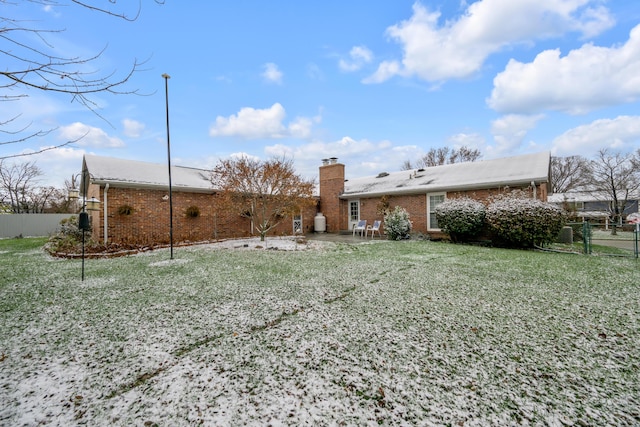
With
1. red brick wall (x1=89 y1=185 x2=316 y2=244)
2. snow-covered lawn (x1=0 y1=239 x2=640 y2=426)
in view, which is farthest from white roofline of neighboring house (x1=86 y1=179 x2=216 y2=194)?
snow-covered lawn (x1=0 y1=239 x2=640 y2=426)

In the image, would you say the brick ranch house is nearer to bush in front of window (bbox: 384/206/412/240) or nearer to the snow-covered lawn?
bush in front of window (bbox: 384/206/412/240)

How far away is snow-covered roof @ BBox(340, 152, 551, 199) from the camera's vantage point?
10.9 m

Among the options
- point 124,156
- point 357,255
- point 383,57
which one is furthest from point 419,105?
point 124,156

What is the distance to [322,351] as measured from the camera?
258cm

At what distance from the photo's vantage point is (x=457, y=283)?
4.88m

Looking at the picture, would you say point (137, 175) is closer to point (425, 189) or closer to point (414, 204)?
point (414, 204)

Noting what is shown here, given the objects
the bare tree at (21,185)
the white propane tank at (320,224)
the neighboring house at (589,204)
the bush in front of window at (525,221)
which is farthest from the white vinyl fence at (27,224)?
the neighboring house at (589,204)

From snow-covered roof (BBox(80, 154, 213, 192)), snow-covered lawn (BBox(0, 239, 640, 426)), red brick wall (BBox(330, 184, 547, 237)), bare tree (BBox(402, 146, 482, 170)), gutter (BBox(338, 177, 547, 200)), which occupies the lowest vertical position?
snow-covered lawn (BBox(0, 239, 640, 426))

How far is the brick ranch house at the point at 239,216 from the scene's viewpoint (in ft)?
33.5

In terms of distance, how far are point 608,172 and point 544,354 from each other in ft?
71.8

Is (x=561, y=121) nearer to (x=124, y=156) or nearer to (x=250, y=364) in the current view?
(x=250, y=364)

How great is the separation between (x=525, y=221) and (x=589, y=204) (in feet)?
103

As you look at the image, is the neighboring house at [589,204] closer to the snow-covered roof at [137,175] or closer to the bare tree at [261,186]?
the bare tree at [261,186]

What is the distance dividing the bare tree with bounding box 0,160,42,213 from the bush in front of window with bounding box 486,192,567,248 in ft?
97.2
